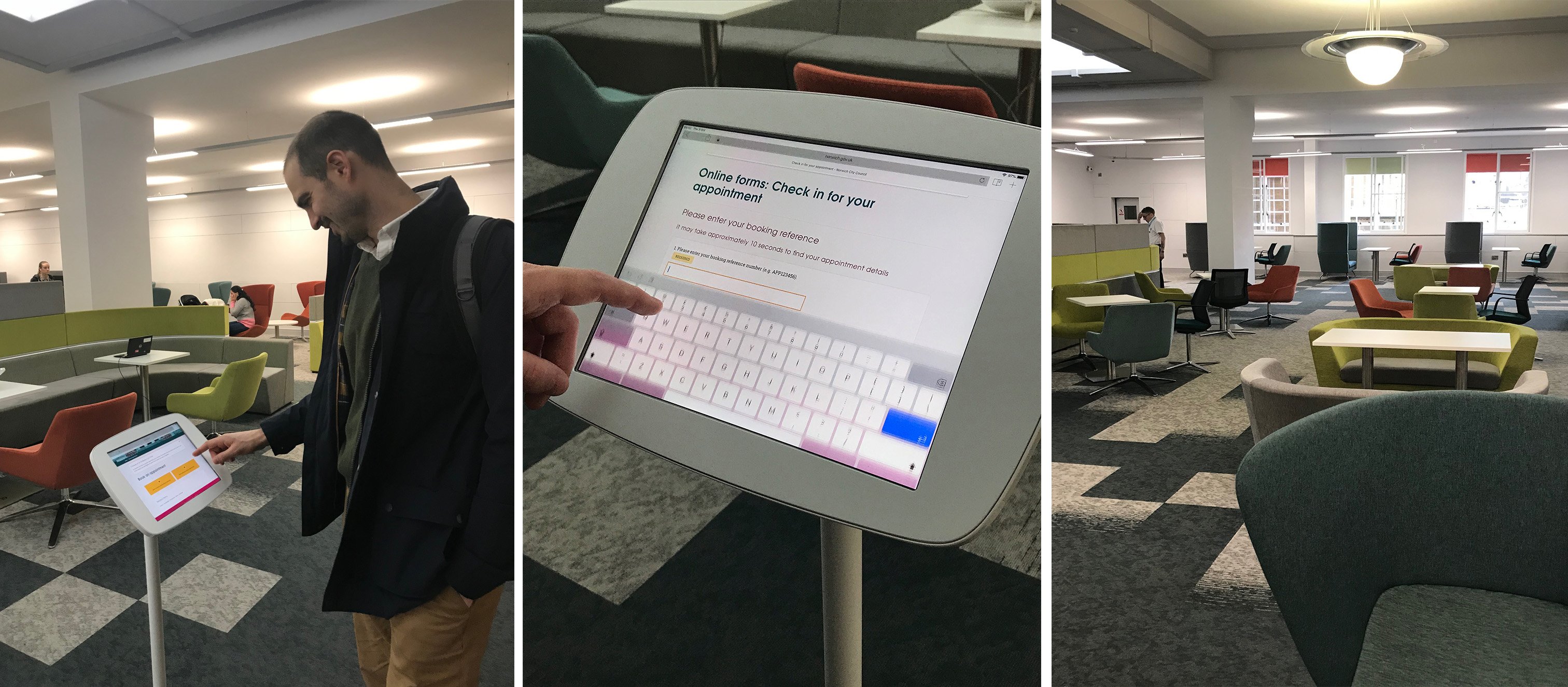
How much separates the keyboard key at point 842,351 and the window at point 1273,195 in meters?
21.3

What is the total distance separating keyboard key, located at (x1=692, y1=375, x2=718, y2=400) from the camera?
816 millimetres

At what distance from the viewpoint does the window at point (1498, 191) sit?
1750cm

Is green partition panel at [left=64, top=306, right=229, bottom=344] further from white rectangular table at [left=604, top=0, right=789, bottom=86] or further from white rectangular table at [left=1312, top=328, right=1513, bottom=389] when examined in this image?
white rectangular table at [left=1312, top=328, right=1513, bottom=389]

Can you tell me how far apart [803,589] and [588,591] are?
0.27 meters

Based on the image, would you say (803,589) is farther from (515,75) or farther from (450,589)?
(515,75)

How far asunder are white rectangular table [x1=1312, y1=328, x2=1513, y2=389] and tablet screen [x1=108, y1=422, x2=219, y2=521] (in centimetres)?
424

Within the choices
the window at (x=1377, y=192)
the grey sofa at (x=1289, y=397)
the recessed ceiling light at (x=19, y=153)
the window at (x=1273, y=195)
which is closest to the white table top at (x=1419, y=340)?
the grey sofa at (x=1289, y=397)

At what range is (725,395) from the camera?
809 mm

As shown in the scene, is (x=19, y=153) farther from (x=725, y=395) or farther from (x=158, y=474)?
(x=725, y=395)

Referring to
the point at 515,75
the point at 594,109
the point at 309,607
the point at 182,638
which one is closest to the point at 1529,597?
the point at 594,109

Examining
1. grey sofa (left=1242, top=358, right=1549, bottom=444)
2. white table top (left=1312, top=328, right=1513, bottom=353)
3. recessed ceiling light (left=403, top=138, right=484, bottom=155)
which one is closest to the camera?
recessed ceiling light (left=403, top=138, right=484, bottom=155)

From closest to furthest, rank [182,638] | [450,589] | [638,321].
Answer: [638,321] → [450,589] → [182,638]

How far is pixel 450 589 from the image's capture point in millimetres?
1341

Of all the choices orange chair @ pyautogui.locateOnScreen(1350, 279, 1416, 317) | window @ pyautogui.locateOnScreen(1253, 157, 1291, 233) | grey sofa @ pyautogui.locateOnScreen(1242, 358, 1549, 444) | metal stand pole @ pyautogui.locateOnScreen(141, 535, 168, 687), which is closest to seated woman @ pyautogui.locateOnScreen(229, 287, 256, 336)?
metal stand pole @ pyautogui.locateOnScreen(141, 535, 168, 687)
